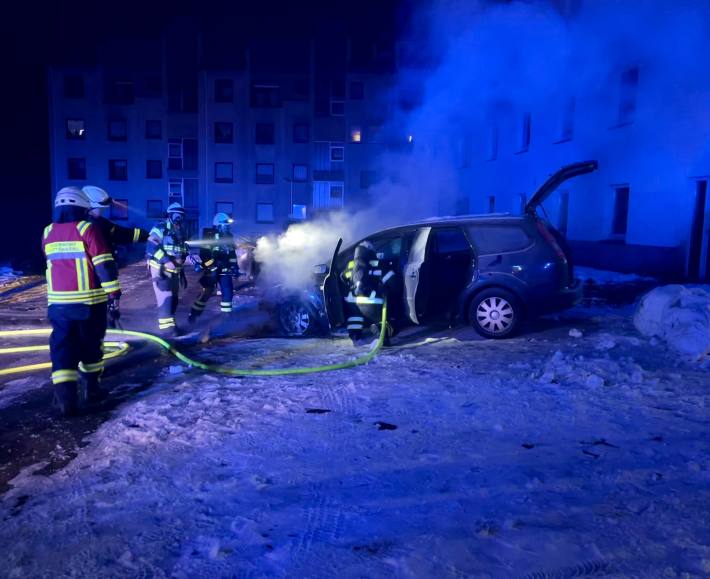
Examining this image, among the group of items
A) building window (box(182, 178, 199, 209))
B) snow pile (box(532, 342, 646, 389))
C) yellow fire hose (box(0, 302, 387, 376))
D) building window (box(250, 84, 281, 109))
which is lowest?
yellow fire hose (box(0, 302, 387, 376))

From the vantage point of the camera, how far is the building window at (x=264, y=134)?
38562mm

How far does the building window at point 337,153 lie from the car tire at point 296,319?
3123 cm

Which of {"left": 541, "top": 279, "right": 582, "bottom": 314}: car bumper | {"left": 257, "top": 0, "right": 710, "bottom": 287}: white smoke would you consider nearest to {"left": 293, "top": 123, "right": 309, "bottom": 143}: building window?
{"left": 257, "top": 0, "right": 710, "bottom": 287}: white smoke

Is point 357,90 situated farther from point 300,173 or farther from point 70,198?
point 70,198

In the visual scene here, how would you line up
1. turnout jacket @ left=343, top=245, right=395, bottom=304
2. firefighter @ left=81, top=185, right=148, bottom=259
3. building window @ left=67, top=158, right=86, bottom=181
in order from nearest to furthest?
firefighter @ left=81, top=185, right=148, bottom=259 → turnout jacket @ left=343, top=245, right=395, bottom=304 → building window @ left=67, top=158, right=86, bottom=181

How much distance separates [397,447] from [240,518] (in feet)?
4.32

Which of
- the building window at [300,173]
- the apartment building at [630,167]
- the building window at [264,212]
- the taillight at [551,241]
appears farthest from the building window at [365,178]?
the taillight at [551,241]

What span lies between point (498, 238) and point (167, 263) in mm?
4611

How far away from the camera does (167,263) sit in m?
7.93

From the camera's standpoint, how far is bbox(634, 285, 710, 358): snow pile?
628 centimetres

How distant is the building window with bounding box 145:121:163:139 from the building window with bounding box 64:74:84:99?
5228 mm

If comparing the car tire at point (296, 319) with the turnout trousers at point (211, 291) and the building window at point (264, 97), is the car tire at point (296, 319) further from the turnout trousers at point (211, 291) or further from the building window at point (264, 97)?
the building window at point (264, 97)

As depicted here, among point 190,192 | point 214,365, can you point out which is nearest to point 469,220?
point 214,365

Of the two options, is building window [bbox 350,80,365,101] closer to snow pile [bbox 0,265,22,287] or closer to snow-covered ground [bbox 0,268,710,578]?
snow pile [bbox 0,265,22,287]
